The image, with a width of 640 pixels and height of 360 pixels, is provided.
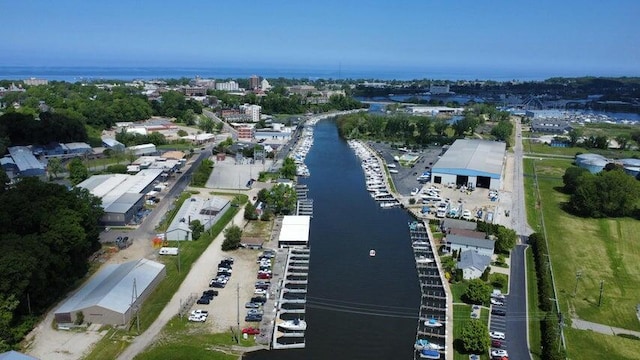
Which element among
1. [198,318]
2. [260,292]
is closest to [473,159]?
[260,292]

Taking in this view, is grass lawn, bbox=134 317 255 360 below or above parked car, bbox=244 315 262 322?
below

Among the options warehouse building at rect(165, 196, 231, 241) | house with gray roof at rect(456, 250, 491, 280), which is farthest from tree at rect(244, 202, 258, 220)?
house with gray roof at rect(456, 250, 491, 280)

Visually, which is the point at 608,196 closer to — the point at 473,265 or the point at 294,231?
the point at 473,265

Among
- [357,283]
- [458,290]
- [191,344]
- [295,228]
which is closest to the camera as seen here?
[191,344]

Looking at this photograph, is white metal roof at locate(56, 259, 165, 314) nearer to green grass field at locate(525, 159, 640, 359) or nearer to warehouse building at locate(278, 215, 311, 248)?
warehouse building at locate(278, 215, 311, 248)

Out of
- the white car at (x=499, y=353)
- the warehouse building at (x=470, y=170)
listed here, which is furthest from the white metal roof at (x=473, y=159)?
the white car at (x=499, y=353)
